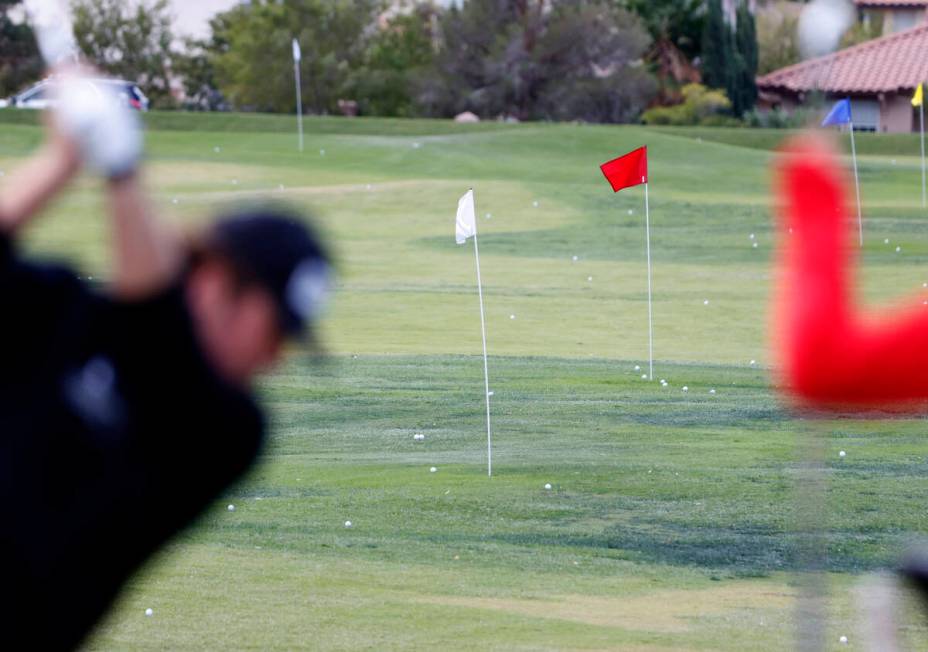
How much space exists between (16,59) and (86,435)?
67751 mm

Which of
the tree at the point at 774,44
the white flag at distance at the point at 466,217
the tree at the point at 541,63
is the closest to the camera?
the white flag at distance at the point at 466,217

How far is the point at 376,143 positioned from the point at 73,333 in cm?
4099

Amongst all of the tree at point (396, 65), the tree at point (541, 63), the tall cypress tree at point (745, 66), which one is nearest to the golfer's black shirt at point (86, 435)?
the tall cypress tree at point (745, 66)

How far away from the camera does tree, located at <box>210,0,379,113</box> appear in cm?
5791

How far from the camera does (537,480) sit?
10.5m

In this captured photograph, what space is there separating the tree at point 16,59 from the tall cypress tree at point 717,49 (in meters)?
26.9

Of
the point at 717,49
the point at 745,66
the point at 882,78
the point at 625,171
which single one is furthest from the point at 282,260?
the point at 717,49

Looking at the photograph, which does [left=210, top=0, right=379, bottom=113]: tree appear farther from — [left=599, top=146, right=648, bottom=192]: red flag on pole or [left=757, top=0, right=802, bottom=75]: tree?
[left=599, top=146, right=648, bottom=192]: red flag on pole

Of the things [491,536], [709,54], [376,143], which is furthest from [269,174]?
[491,536]

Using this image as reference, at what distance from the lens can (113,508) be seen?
8.54ft

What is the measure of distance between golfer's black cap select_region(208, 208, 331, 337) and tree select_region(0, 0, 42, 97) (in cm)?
6500

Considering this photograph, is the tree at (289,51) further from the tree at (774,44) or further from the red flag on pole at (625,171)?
the red flag on pole at (625,171)

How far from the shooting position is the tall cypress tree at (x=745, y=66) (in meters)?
54.1

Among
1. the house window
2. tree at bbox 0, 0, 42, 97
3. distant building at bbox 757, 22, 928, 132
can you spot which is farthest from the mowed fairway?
tree at bbox 0, 0, 42, 97
